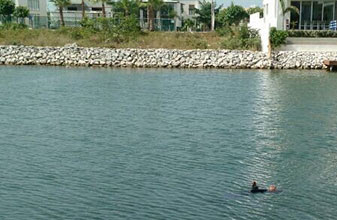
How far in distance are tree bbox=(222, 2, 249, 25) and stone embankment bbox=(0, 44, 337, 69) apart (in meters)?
30.1

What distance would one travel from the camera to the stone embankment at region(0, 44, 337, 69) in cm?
5394

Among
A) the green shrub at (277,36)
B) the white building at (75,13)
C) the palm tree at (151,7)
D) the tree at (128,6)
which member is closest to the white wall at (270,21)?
the green shrub at (277,36)

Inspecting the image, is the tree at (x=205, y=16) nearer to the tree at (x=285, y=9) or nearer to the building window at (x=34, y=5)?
the building window at (x=34, y=5)

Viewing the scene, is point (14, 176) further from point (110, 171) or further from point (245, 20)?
point (245, 20)

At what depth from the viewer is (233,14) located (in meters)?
85.7

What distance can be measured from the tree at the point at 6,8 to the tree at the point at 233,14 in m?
30.9

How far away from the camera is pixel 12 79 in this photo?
4422cm

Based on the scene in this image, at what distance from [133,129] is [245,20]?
65.9 metres

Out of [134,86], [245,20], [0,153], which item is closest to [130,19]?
[134,86]

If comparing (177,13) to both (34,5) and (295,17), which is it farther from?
(295,17)

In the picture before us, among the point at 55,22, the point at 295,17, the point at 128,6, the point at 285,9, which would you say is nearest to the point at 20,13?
the point at 55,22

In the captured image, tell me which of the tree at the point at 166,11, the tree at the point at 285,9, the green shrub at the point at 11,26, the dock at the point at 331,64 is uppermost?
the tree at the point at 166,11

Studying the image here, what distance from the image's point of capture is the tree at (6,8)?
241 feet

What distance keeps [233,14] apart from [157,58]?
32.9 metres
